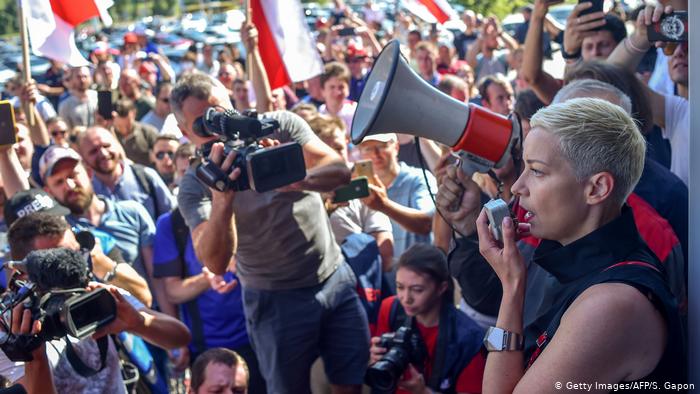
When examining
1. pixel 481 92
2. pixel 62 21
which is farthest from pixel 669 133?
pixel 62 21

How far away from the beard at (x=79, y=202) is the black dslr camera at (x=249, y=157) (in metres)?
1.49

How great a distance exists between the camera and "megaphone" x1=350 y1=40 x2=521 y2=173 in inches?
108

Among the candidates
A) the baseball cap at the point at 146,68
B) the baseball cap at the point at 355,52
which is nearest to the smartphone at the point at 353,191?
the baseball cap at the point at 355,52

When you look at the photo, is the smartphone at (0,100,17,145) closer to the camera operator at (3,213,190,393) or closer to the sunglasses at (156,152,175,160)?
the camera operator at (3,213,190,393)

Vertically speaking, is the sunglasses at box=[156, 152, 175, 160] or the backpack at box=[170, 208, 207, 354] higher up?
the backpack at box=[170, 208, 207, 354]

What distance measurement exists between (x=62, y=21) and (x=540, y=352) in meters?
5.02

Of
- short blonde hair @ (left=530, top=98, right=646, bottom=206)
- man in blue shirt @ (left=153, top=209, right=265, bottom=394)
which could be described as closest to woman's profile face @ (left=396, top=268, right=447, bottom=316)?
man in blue shirt @ (left=153, top=209, right=265, bottom=394)

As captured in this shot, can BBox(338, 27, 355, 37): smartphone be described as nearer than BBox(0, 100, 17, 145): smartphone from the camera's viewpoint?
No

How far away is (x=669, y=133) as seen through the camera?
4012mm

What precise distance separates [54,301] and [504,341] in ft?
4.62

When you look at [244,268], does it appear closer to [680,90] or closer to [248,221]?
[248,221]

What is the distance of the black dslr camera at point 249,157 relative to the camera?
344cm

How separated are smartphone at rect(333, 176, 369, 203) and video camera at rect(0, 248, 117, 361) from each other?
1.41 meters

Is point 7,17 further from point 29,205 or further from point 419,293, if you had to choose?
point 419,293
